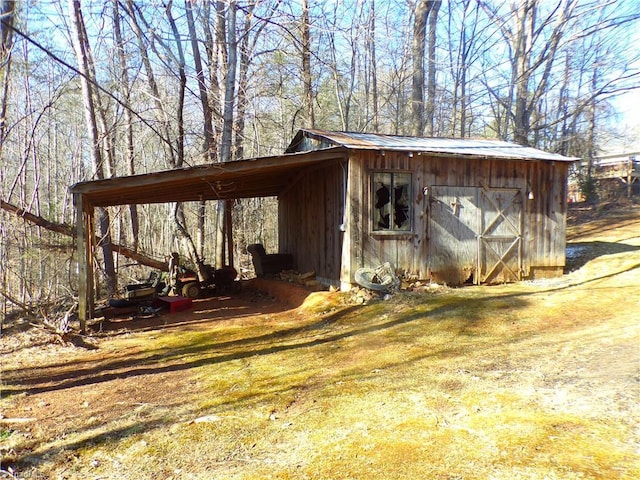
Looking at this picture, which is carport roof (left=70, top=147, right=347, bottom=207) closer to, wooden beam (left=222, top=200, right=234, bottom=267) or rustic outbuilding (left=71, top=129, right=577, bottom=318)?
rustic outbuilding (left=71, top=129, right=577, bottom=318)

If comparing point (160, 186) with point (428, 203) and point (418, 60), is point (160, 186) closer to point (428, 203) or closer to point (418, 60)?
point (428, 203)

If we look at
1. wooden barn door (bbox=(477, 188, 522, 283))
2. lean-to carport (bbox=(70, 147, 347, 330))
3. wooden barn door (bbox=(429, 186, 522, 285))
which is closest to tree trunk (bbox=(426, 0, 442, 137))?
wooden barn door (bbox=(477, 188, 522, 283))

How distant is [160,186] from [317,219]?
3642 mm

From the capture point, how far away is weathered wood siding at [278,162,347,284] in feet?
28.8

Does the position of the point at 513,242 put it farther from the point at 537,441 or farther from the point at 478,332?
the point at 537,441

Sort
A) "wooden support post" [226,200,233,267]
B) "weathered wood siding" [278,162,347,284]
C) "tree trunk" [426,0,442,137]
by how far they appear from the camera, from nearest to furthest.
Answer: "weathered wood siding" [278,162,347,284], "wooden support post" [226,200,233,267], "tree trunk" [426,0,442,137]

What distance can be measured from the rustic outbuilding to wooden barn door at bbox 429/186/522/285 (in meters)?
0.02

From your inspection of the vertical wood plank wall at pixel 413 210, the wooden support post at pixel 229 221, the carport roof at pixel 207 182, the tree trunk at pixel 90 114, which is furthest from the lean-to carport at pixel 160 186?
the wooden support post at pixel 229 221

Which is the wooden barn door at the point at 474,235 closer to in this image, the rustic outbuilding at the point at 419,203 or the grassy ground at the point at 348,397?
the rustic outbuilding at the point at 419,203

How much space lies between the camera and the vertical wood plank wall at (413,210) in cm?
820

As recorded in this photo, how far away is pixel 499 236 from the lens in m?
9.20

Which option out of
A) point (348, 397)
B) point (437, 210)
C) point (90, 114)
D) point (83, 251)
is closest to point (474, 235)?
point (437, 210)

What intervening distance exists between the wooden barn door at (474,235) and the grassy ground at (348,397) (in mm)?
1700

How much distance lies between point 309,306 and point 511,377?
4539mm
